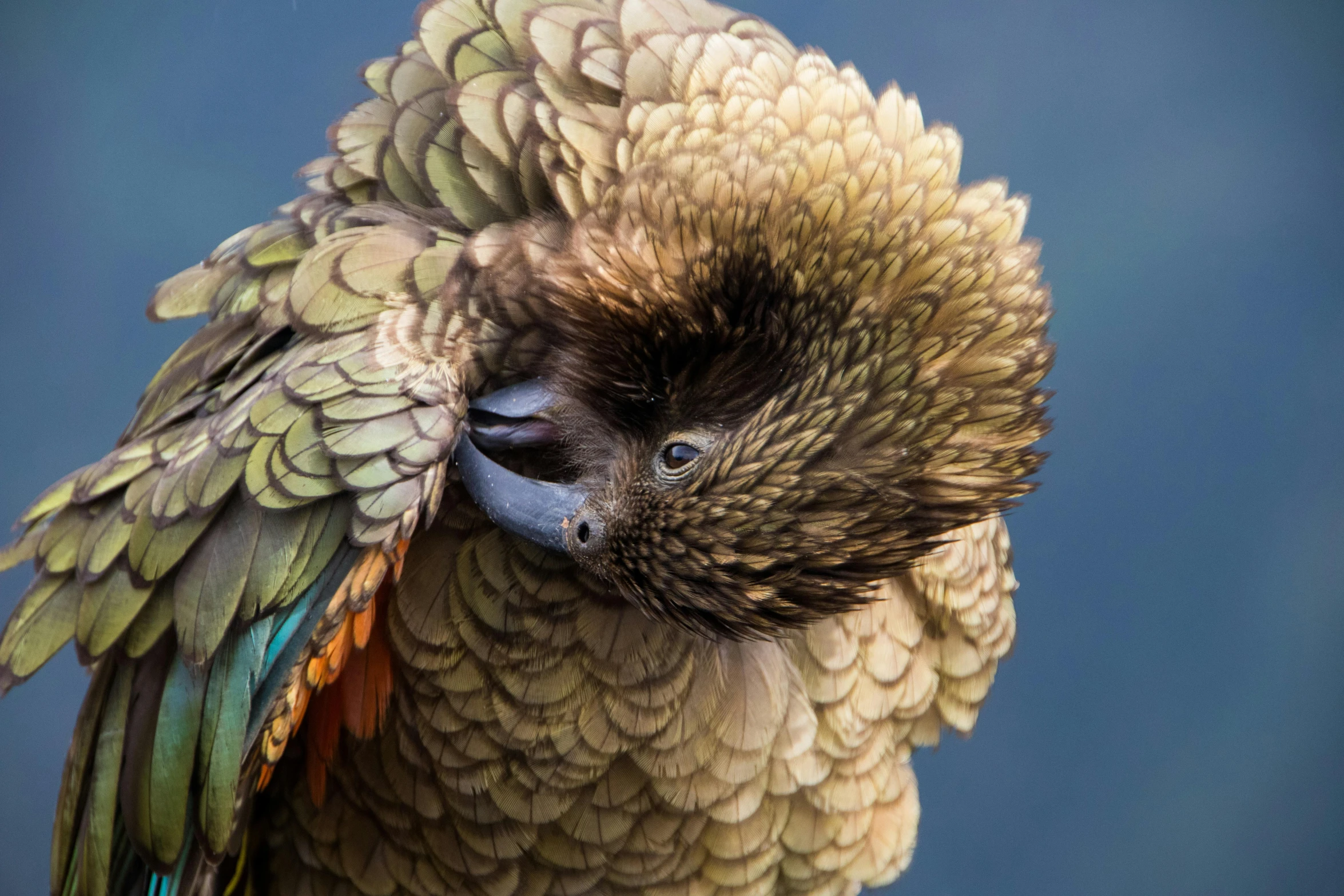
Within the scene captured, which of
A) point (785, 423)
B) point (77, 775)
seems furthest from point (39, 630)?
point (785, 423)

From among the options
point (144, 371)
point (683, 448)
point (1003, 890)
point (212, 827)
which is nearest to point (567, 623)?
point (683, 448)

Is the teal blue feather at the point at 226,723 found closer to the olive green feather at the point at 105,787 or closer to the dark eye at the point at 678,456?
the olive green feather at the point at 105,787

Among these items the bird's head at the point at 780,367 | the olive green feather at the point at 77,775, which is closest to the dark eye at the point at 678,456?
the bird's head at the point at 780,367

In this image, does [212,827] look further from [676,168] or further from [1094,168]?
[1094,168]

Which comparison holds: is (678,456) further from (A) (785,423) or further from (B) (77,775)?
(B) (77,775)

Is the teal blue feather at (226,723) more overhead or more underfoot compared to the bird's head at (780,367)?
more underfoot

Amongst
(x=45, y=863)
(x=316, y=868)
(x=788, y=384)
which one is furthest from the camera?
(x=45, y=863)

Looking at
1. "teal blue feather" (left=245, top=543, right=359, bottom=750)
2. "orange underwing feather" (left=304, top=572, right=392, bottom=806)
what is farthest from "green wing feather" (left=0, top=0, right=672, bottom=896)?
"orange underwing feather" (left=304, top=572, right=392, bottom=806)

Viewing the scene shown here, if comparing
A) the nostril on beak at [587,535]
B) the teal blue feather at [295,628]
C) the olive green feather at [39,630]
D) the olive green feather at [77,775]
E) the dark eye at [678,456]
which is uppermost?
the dark eye at [678,456]
